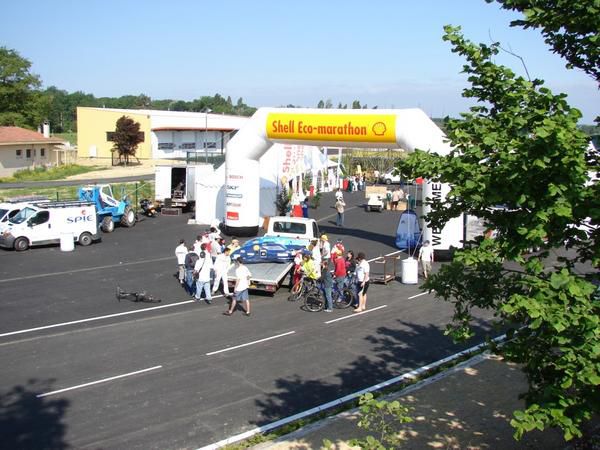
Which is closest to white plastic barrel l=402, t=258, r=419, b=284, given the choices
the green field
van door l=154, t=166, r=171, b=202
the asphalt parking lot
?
the asphalt parking lot

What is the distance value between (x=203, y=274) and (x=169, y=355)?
4.31 metres

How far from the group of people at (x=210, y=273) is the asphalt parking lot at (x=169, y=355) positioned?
385 millimetres

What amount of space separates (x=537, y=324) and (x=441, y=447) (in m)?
3.70

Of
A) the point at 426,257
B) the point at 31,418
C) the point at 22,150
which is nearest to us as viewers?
the point at 31,418

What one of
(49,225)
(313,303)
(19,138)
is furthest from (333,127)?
(19,138)

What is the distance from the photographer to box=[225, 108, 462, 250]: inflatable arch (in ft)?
71.9

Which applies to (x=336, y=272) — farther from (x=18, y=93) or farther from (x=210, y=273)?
(x=18, y=93)

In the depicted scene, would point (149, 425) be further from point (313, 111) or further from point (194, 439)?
point (313, 111)

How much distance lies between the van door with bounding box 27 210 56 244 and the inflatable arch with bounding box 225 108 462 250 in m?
6.93

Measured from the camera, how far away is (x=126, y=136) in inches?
2395

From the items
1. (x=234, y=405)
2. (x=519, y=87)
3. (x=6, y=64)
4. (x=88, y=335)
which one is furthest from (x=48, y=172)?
(x=519, y=87)

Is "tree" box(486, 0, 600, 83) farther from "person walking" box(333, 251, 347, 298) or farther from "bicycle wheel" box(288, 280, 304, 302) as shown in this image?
"bicycle wheel" box(288, 280, 304, 302)

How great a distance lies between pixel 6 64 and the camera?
65625mm

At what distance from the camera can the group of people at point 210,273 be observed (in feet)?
51.8
